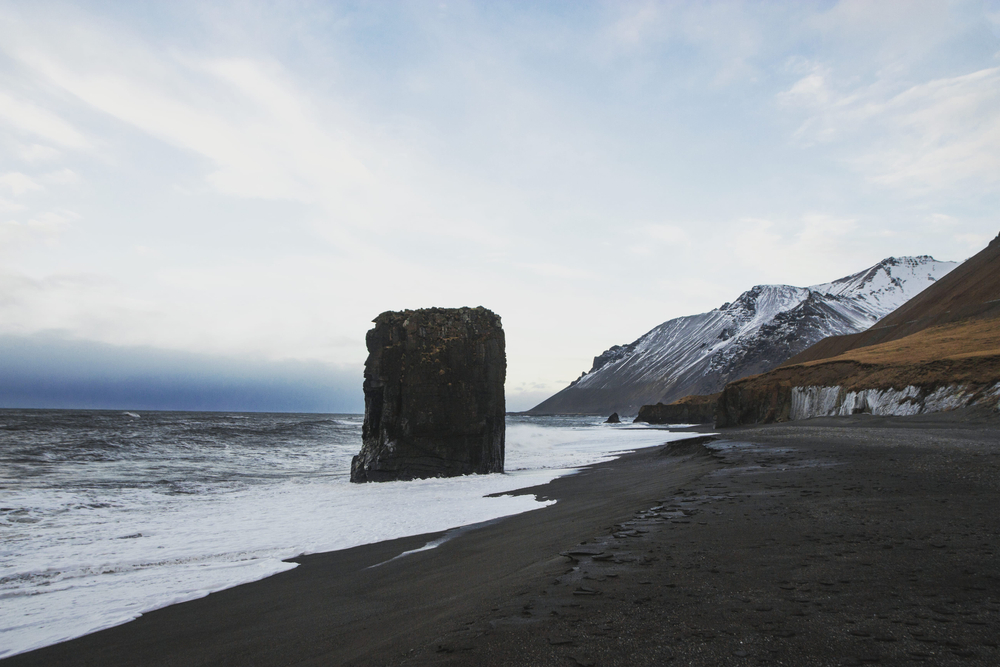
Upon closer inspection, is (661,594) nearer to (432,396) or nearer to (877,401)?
(432,396)

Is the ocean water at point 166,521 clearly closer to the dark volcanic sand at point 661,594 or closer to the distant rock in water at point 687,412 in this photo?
the dark volcanic sand at point 661,594

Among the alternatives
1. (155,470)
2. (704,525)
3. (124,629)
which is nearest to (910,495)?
(704,525)

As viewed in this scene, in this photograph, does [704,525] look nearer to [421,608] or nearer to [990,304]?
[421,608]

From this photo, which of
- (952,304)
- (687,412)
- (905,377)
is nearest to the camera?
(905,377)

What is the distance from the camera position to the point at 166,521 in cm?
1003

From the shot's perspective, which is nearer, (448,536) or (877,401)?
(448,536)

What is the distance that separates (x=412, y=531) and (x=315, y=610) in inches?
161

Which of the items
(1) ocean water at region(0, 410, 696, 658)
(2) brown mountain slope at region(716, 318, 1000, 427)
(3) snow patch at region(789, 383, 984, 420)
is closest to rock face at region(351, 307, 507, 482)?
(1) ocean water at region(0, 410, 696, 658)

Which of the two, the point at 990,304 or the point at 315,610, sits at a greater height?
the point at 990,304

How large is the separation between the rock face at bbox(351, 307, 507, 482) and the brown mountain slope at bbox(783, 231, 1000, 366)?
1935 inches

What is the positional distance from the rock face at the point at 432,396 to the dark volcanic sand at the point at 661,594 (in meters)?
11.0

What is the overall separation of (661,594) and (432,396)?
53.0ft

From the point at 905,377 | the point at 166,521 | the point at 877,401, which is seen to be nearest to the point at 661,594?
the point at 166,521

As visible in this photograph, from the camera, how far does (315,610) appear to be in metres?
4.57
